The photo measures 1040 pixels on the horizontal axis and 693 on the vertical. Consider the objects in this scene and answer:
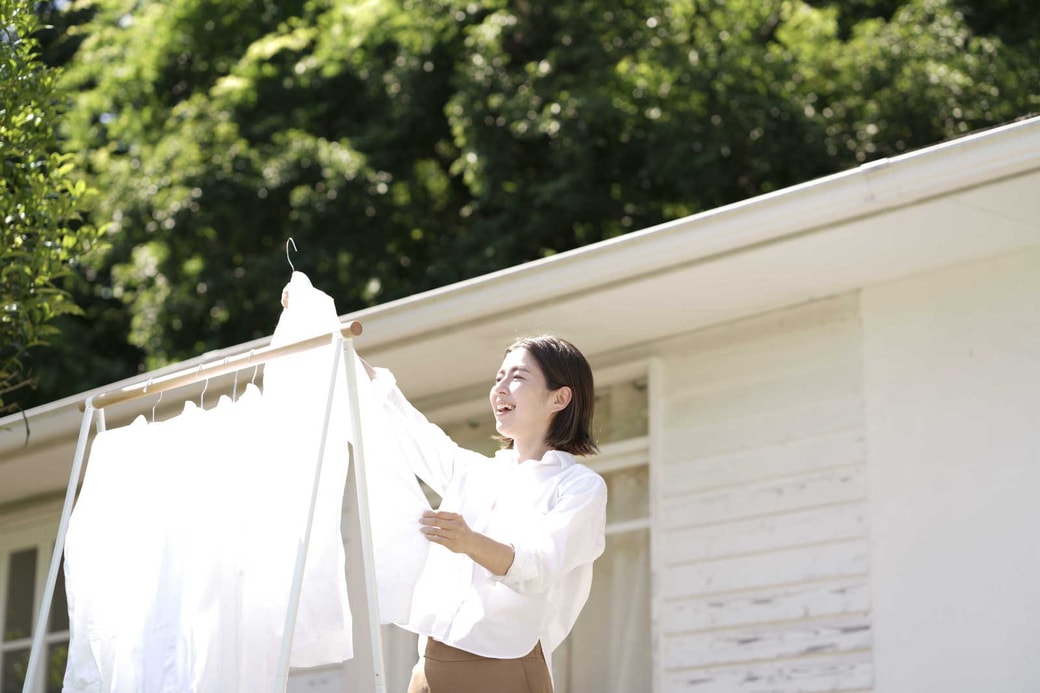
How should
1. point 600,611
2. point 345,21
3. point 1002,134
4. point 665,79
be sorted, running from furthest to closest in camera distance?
point 345,21 → point 665,79 → point 600,611 → point 1002,134

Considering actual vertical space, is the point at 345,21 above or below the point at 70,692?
above

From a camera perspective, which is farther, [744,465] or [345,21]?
[345,21]

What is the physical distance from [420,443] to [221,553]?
58 centimetres

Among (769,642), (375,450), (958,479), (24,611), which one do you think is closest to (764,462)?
(769,642)

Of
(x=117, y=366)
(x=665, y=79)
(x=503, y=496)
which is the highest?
(x=665, y=79)

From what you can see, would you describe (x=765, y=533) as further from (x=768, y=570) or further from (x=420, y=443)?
(x=420, y=443)

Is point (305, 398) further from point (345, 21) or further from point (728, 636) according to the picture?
point (345, 21)

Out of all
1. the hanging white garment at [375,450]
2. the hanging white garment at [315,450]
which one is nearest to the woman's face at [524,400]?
the hanging white garment at [375,450]

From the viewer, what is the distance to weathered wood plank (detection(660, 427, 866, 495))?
16.4 ft

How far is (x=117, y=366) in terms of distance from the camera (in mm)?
12375

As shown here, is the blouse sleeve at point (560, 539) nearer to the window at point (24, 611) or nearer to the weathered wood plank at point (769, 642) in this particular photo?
the weathered wood plank at point (769, 642)

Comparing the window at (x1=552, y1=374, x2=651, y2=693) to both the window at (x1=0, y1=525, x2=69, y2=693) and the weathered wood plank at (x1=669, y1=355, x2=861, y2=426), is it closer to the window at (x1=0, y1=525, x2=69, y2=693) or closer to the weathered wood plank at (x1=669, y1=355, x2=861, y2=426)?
the weathered wood plank at (x1=669, y1=355, x2=861, y2=426)

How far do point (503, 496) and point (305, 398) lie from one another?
55 cm

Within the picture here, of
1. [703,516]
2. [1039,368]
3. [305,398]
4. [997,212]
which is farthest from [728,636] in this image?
[305,398]
